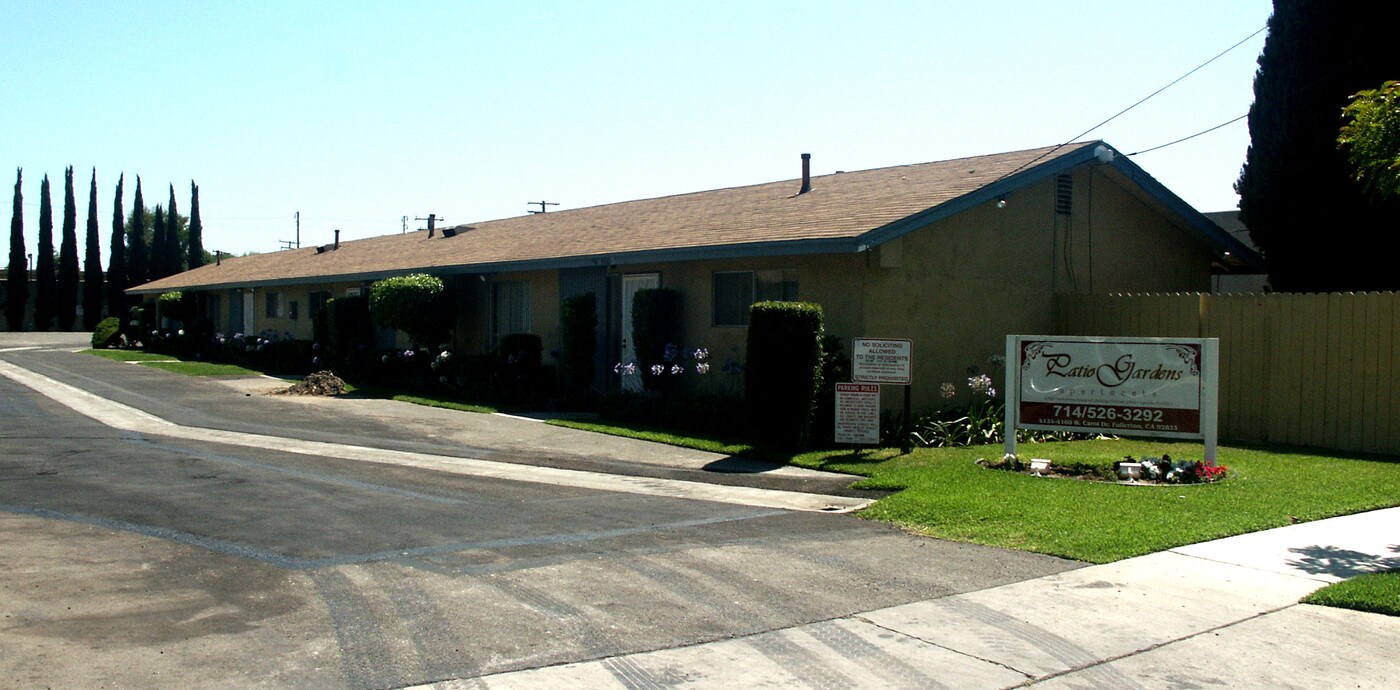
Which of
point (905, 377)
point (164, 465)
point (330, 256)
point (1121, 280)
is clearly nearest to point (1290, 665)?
point (905, 377)

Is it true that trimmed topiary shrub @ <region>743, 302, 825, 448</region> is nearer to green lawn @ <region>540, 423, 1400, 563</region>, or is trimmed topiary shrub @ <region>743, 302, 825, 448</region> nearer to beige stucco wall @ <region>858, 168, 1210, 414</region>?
green lawn @ <region>540, 423, 1400, 563</region>

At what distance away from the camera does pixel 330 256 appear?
37688 mm

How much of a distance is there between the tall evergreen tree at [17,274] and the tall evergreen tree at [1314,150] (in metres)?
70.3

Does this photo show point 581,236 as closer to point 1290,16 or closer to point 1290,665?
point 1290,16

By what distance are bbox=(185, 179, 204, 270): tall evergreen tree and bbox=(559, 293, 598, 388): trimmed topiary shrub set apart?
57650 millimetres

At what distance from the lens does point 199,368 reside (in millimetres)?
31734

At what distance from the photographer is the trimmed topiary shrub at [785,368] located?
14609 millimetres

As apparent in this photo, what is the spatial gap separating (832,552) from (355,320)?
20.6 meters

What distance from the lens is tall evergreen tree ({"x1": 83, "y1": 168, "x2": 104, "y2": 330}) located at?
2785 inches

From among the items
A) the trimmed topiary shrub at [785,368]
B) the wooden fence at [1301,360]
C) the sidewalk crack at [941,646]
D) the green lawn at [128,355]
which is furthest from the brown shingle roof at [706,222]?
the sidewalk crack at [941,646]

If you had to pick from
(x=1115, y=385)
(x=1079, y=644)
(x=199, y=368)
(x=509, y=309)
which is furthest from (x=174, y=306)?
(x=1079, y=644)

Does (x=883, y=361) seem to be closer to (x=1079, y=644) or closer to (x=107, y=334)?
(x=1079, y=644)

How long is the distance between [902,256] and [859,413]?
3062 mm

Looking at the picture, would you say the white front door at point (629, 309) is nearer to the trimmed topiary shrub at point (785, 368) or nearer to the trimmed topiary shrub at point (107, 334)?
the trimmed topiary shrub at point (785, 368)
